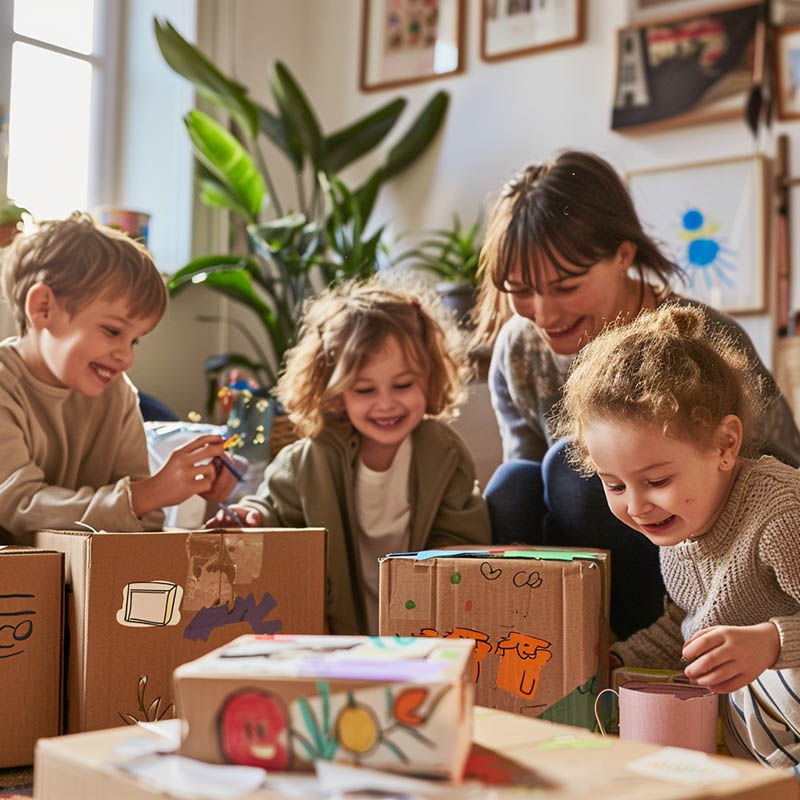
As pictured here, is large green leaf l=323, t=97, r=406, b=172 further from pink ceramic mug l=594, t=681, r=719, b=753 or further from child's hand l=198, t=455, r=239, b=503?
pink ceramic mug l=594, t=681, r=719, b=753

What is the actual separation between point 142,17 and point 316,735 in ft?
9.47

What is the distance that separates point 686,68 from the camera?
2.76 meters

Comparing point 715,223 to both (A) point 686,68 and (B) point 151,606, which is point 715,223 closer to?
(A) point 686,68

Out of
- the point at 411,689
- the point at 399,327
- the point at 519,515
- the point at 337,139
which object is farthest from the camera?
the point at 337,139

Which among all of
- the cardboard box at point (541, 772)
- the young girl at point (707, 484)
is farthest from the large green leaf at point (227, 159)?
the cardboard box at point (541, 772)

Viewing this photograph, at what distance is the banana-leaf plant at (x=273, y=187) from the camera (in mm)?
2830

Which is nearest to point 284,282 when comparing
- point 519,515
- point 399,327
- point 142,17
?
point 142,17

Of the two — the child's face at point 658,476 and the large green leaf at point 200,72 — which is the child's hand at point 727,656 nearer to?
the child's face at point 658,476

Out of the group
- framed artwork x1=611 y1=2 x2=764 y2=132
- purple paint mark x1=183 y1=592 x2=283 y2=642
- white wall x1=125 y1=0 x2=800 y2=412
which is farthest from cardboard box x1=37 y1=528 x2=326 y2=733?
framed artwork x1=611 y1=2 x2=764 y2=132

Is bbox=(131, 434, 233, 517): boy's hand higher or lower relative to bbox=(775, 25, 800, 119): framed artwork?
lower

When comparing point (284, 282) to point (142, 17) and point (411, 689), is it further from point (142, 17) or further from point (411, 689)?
point (411, 689)

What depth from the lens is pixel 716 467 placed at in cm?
119

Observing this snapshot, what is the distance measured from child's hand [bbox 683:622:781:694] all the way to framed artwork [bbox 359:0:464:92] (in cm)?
241

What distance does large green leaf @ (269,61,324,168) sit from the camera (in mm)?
3004
